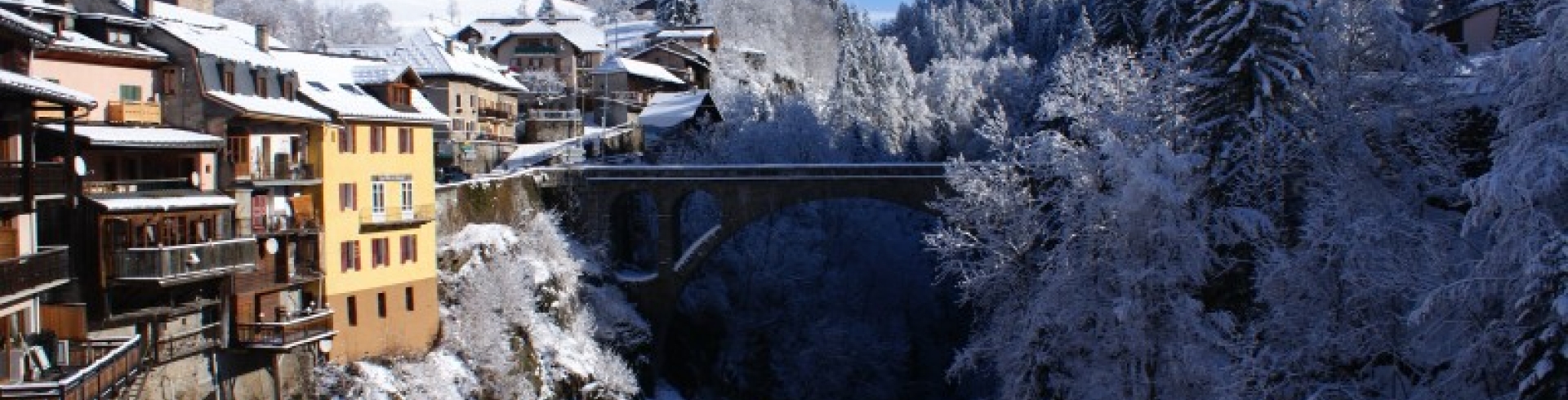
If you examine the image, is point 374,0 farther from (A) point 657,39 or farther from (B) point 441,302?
(B) point 441,302

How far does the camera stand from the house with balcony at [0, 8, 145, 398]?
870 inches

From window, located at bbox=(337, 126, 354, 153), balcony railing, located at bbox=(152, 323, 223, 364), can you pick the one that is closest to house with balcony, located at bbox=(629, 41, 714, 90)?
window, located at bbox=(337, 126, 354, 153)

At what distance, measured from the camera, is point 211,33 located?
37.1 metres

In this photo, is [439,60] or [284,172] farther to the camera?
[439,60]

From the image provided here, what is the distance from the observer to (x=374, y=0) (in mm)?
168500

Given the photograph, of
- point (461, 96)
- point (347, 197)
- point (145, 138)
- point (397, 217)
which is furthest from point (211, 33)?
point (461, 96)

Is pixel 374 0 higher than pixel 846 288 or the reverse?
higher

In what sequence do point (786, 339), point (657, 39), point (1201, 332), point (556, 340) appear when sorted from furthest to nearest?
point (657, 39) < point (786, 339) < point (556, 340) < point (1201, 332)

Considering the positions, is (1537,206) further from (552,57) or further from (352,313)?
(552,57)

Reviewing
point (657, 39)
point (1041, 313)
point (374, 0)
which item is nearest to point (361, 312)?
point (1041, 313)

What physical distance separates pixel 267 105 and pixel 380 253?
6.90 meters

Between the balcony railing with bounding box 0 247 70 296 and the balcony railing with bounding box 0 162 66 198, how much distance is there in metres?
1.11

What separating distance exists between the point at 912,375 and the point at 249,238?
37.6m

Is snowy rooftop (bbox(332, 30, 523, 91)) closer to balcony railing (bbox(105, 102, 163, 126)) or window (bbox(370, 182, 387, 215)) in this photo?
window (bbox(370, 182, 387, 215))
